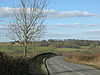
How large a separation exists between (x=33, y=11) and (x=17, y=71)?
10431 millimetres

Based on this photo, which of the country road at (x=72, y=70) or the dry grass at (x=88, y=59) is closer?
the country road at (x=72, y=70)

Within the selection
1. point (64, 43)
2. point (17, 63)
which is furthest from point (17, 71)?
point (64, 43)

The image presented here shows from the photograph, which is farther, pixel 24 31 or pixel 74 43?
pixel 74 43

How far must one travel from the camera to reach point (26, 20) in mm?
→ 26125

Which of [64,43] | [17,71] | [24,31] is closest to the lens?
[17,71]

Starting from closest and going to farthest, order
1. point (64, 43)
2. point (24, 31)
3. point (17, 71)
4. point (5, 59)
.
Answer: point (5, 59) < point (17, 71) < point (24, 31) < point (64, 43)

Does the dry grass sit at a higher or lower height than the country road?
lower

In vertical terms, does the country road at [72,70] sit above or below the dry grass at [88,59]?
above

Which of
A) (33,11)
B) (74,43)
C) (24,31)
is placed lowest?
(74,43)

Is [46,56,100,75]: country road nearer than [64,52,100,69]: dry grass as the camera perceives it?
Yes

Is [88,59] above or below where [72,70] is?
below

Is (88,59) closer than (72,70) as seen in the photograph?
No

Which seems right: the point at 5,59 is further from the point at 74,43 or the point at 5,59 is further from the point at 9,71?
the point at 74,43

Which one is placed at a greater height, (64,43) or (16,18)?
A: (16,18)
